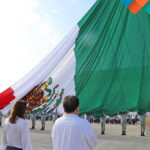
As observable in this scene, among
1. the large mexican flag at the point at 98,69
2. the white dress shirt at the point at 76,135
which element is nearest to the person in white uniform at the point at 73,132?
the white dress shirt at the point at 76,135

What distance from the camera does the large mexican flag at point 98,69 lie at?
5.96 m

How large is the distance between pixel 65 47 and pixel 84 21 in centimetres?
85

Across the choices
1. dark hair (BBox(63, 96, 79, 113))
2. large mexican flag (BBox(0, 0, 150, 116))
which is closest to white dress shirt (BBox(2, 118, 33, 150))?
dark hair (BBox(63, 96, 79, 113))

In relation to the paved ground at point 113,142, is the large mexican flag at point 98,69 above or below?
above

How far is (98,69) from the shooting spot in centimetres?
622

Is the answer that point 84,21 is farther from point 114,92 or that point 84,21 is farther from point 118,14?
point 114,92

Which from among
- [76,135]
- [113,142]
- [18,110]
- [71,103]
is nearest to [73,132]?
[76,135]

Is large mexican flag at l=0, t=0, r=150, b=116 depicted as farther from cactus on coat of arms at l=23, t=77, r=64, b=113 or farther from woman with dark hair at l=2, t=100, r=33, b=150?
woman with dark hair at l=2, t=100, r=33, b=150

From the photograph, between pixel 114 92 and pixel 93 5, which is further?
pixel 93 5

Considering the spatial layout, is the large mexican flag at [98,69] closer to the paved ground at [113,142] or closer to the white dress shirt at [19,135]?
the white dress shirt at [19,135]

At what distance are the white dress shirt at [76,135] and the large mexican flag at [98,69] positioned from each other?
3.32 metres

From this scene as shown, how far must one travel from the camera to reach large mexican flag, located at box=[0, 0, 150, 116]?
596 centimetres

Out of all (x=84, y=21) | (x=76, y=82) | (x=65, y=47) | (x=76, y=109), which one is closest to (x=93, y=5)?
(x=84, y=21)

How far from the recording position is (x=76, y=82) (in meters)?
6.38
